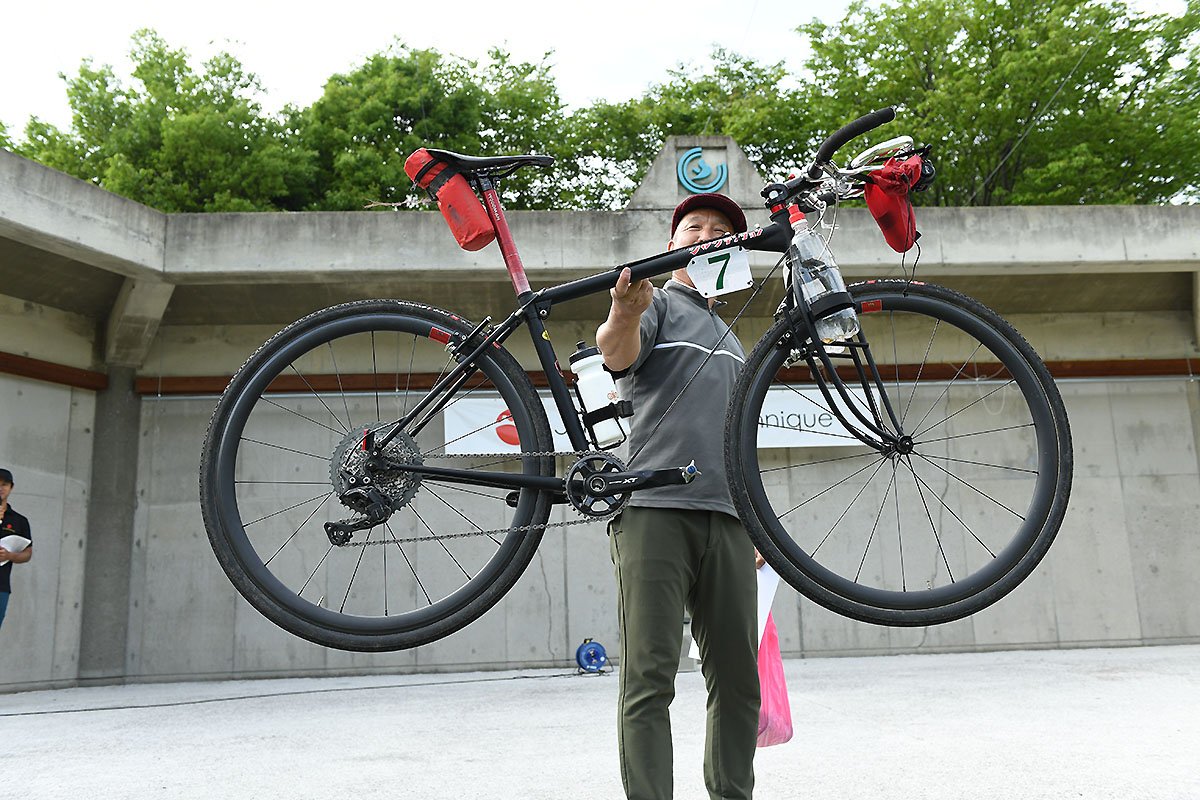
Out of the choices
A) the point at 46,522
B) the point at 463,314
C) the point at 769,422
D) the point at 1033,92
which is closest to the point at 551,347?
the point at 769,422

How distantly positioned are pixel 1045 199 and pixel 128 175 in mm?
17504

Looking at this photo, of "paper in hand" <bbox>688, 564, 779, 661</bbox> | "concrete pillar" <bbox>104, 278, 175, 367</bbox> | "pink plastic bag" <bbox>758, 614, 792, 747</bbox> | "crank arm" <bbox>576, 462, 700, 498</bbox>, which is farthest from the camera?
"concrete pillar" <bbox>104, 278, 175, 367</bbox>

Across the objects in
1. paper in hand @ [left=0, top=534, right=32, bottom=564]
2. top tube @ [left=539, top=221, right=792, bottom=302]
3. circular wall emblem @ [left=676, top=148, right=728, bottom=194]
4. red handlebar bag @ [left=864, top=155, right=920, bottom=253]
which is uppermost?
circular wall emblem @ [left=676, top=148, right=728, bottom=194]

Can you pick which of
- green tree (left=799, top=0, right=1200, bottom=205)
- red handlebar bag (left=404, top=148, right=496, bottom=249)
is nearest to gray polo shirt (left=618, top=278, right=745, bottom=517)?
red handlebar bag (left=404, top=148, right=496, bottom=249)

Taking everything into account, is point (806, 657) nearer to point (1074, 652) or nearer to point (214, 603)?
point (1074, 652)

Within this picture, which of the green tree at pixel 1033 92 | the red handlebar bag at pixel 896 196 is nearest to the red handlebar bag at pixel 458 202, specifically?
the red handlebar bag at pixel 896 196

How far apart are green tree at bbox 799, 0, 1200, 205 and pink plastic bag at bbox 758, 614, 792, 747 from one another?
14.0m

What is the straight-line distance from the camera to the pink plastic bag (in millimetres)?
3228

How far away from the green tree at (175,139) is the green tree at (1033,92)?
11.2m

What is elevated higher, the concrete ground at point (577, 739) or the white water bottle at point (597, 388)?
the white water bottle at point (597, 388)

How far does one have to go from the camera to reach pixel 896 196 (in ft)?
6.66

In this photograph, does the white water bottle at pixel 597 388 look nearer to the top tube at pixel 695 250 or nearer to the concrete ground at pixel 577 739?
the top tube at pixel 695 250

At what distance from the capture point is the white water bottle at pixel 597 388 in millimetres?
2332

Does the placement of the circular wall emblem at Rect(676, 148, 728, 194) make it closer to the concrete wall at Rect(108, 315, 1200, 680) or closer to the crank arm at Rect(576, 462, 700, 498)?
the concrete wall at Rect(108, 315, 1200, 680)
